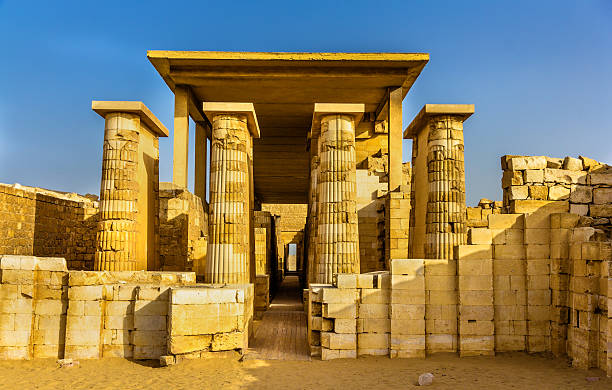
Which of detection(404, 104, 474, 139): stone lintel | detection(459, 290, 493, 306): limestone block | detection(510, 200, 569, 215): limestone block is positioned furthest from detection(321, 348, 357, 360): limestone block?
detection(404, 104, 474, 139): stone lintel

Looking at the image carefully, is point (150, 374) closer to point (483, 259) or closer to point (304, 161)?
point (483, 259)

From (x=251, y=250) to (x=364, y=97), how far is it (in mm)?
8976

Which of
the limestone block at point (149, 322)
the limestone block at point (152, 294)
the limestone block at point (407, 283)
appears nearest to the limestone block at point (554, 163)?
the limestone block at point (407, 283)

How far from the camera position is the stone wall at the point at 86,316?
8.67 m

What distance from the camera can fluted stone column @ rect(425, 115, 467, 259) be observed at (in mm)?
11935

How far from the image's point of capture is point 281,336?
10562 millimetres

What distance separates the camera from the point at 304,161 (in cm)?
2494

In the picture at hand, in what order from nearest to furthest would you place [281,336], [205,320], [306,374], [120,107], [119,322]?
[306,374] → [205,320] → [119,322] → [281,336] → [120,107]

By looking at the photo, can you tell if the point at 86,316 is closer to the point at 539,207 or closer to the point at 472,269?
the point at 472,269

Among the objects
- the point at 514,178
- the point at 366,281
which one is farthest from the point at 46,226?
the point at 514,178

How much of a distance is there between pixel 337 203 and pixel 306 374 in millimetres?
4980

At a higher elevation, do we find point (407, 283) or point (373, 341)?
point (407, 283)

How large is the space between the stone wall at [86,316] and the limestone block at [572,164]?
26.4ft

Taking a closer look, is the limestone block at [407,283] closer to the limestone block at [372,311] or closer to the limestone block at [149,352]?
the limestone block at [372,311]
